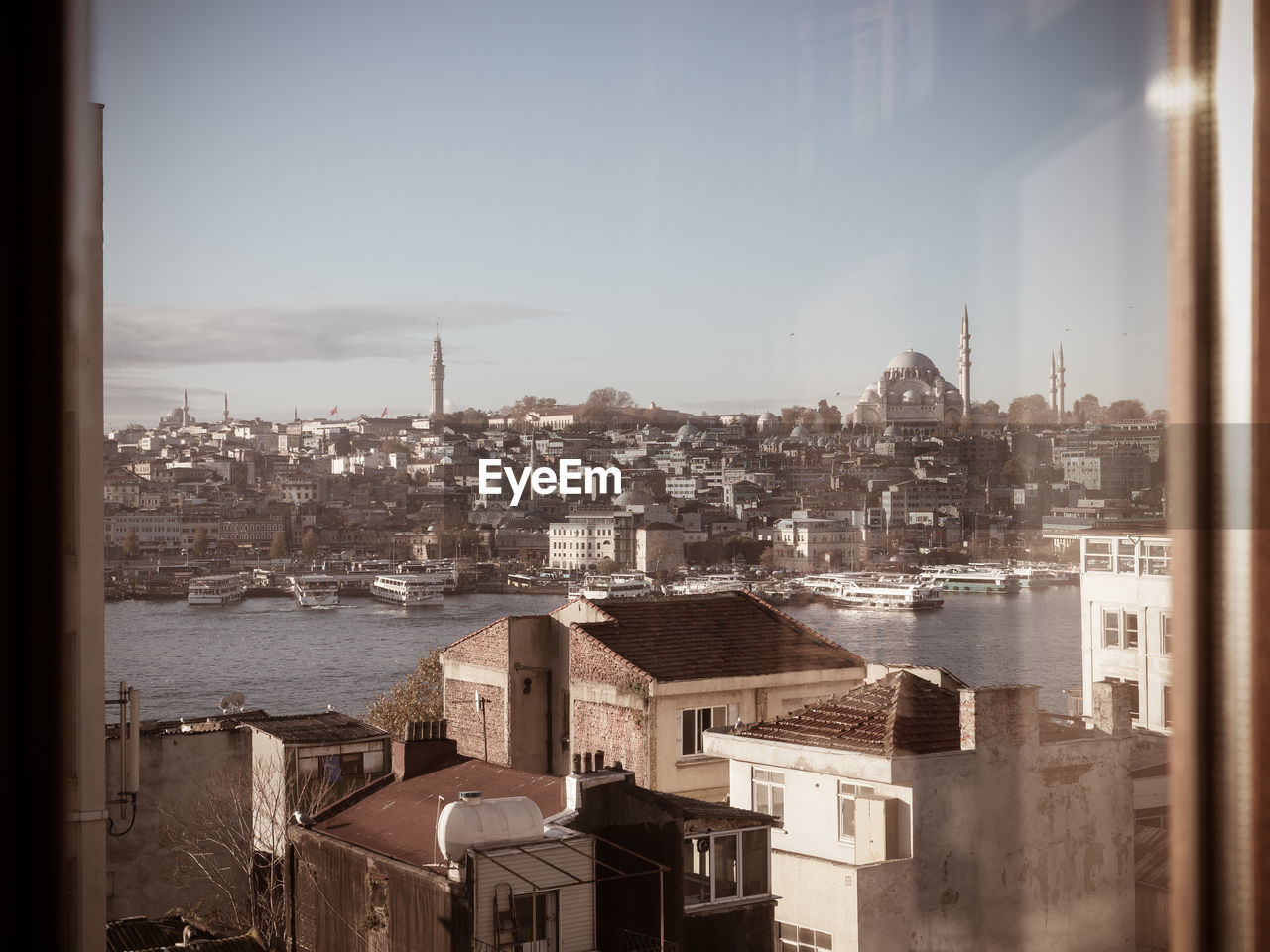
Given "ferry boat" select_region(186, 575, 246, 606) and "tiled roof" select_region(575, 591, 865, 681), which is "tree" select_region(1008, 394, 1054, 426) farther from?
"ferry boat" select_region(186, 575, 246, 606)

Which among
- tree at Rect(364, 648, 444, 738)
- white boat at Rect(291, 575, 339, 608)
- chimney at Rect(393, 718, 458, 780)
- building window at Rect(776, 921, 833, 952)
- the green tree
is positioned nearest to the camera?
building window at Rect(776, 921, 833, 952)

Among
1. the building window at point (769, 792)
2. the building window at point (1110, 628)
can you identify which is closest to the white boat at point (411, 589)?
the building window at point (769, 792)

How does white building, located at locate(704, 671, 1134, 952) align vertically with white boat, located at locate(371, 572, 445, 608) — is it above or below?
above

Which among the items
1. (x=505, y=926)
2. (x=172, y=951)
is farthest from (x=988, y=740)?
(x=172, y=951)

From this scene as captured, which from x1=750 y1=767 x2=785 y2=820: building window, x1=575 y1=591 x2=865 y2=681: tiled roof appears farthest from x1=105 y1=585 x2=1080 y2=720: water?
x1=575 y1=591 x2=865 y2=681: tiled roof

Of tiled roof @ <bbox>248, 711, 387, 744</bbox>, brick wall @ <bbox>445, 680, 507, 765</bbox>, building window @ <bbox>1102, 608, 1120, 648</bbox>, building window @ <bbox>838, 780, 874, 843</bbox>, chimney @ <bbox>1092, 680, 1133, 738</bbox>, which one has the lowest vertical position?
brick wall @ <bbox>445, 680, 507, 765</bbox>

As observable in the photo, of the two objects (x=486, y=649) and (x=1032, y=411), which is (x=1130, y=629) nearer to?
(x=1032, y=411)

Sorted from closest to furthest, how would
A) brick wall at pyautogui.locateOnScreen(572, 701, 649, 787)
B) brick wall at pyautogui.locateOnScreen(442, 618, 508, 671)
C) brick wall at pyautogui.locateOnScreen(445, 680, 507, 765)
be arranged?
brick wall at pyautogui.locateOnScreen(572, 701, 649, 787) < brick wall at pyautogui.locateOnScreen(445, 680, 507, 765) < brick wall at pyautogui.locateOnScreen(442, 618, 508, 671)

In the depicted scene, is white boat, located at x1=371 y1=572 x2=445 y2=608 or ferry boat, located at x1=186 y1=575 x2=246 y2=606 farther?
white boat, located at x1=371 y1=572 x2=445 y2=608

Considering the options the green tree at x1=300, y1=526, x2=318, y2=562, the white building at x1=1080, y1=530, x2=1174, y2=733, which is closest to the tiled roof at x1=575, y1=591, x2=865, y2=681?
the white building at x1=1080, y1=530, x2=1174, y2=733
